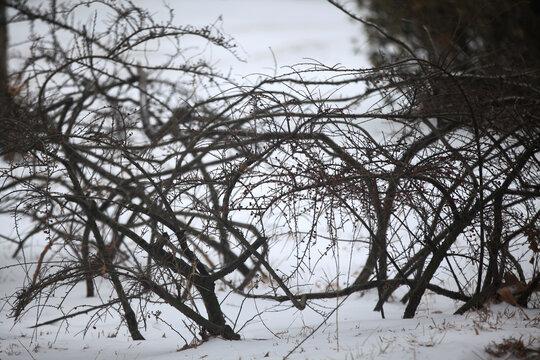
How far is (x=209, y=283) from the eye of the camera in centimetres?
430

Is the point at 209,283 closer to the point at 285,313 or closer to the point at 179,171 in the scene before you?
the point at 179,171

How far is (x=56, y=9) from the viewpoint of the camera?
6.85m

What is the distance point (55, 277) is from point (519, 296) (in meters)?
3.84

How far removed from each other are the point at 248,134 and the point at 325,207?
1050 mm

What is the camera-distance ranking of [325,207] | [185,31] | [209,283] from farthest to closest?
[185,31] → [209,283] → [325,207]

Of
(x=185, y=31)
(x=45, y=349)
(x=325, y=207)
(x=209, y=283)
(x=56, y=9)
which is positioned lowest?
(x=45, y=349)

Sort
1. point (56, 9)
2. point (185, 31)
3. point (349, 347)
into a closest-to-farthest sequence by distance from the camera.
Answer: point (349, 347) < point (185, 31) < point (56, 9)

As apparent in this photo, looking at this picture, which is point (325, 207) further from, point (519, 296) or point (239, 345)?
point (519, 296)

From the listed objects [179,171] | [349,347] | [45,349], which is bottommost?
[349,347]

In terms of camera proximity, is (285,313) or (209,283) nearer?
(209,283)

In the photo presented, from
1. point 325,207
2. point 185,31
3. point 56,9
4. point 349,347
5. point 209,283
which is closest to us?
point 349,347

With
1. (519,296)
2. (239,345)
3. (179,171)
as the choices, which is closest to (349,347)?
(239,345)

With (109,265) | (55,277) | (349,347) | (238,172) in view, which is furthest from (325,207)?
(55,277)

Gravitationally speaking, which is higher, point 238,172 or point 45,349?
point 238,172
